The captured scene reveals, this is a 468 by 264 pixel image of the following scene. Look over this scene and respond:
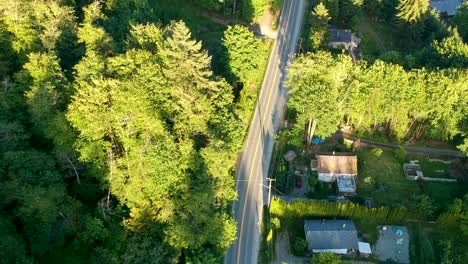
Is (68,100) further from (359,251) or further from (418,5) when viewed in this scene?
(418,5)

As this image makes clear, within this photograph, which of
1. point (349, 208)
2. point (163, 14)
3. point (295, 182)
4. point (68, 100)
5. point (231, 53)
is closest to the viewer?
point (68, 100)

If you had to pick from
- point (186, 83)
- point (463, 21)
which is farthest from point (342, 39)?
point (186, 83)

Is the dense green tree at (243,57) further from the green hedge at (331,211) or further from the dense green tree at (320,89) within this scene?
the green hedge at (331,211)

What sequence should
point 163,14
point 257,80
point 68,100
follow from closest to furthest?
point 68,100
point 257,80
point 163,14

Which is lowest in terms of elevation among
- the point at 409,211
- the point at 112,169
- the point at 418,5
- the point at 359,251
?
the point at 359,251

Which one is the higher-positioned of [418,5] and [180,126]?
[418,5]

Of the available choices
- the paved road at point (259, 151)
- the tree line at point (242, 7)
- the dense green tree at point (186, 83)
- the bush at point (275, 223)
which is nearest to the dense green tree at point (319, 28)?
the paved road at point (259, 151)

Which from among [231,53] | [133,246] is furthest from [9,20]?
[133,246]

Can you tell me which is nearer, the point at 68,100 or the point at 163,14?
the point at 68,100
